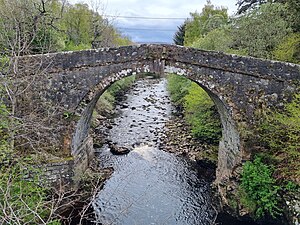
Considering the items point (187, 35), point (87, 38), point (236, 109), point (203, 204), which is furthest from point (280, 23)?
point (187, 35)

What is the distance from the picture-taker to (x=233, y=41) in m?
20.0

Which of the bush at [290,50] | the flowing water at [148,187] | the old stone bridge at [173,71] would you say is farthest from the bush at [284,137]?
the bush at [290,50]

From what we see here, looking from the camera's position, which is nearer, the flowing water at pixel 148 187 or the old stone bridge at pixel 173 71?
the old stone bridge at pixel 173 71

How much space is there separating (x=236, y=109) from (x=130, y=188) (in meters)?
5.49

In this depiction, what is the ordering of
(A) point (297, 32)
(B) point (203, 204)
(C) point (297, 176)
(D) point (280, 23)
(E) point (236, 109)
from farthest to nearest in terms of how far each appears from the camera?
(D) point (280, 23) → (A) point (297, 32) → (B) point (203, 204) → (E) point (236, 109) → (C) point (297, 176)

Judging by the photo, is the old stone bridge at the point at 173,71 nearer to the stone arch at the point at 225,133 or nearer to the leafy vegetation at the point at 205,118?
the stone arch at the point at 225,133

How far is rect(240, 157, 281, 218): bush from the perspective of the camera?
11060 millimetres

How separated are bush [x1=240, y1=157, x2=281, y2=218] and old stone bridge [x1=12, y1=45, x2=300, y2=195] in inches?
29.8

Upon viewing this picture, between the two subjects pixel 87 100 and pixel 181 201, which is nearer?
pixel 87 100

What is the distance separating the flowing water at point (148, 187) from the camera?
12781 millimetres

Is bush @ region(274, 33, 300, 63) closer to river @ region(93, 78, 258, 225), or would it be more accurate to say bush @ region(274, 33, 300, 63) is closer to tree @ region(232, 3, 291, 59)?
tree @ region(232, 3, 291, 59)

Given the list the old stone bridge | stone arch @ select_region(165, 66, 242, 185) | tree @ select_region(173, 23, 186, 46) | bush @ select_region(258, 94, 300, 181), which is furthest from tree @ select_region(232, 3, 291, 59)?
tree @ select_region(173, 23, 186, 46)

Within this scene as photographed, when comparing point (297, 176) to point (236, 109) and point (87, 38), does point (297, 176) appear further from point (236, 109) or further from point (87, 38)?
point (87, 38)

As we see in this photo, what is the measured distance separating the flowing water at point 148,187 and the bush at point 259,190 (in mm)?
1849
